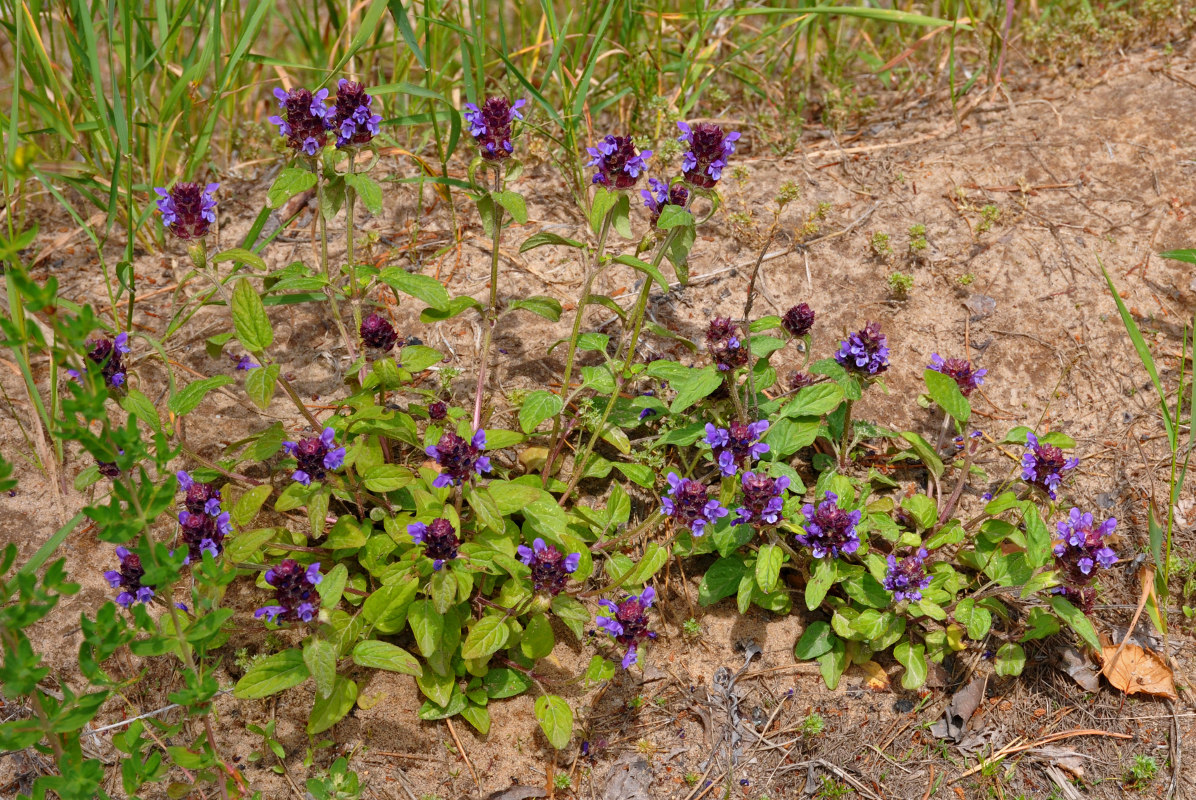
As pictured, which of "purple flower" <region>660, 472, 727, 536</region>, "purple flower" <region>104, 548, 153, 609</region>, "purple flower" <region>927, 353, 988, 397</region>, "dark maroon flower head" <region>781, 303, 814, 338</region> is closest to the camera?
"purple flower" <region>104, 548, 153, 609</region>

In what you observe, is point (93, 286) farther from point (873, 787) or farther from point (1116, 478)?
point (1116, 478)

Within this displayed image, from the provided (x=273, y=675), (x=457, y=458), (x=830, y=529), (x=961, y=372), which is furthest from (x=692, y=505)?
(x=273, y=675)

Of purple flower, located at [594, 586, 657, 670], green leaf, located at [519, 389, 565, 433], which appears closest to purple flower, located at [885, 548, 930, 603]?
purple flower, located at [594, 586, 657, 670]

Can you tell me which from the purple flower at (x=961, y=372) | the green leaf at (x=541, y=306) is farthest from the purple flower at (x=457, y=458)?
the purple flower at (x=961, y=372)

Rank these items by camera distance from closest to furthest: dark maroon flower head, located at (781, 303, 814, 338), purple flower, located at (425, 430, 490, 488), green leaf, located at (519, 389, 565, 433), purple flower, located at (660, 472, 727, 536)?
purple flower, located at (425, 430, 490, 488) → purple flower, located at (660, 472, 727, 536) → green leaf, located at (519, 389, 565, 433) → dark maroon flower head, located at (781, 303, 814, 338)

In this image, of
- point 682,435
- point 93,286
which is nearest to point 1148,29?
point 682,435

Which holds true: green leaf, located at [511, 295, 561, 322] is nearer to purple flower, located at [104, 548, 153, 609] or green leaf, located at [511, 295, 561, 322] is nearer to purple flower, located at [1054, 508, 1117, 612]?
purple flower, located at [104, 548, 153, 609]
